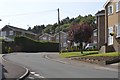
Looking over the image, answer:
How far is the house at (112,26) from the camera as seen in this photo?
134 feet

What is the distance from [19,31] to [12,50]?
39.7 metres

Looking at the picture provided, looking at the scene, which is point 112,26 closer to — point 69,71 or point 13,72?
point 69,71

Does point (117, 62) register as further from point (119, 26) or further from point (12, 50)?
point (12, 50)

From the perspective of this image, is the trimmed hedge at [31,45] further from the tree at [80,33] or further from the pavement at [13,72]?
the pavement at [13,72]

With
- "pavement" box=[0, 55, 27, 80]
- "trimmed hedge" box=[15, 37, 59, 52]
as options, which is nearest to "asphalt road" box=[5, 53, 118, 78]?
"pavement" box=[0, 55, 27, 80]

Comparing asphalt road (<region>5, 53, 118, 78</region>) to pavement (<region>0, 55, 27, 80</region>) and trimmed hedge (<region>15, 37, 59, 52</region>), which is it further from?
trimmed hedge (<region>15, 37, 59, 52</region>)

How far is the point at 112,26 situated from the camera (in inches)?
1673

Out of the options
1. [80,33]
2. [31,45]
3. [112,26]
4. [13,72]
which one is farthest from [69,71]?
[31,45]

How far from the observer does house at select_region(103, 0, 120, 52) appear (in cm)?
4080

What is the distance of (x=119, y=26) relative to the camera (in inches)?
1599


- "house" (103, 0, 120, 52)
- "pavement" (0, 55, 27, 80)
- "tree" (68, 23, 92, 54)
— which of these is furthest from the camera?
"tree" (68, 23, 92, 54)

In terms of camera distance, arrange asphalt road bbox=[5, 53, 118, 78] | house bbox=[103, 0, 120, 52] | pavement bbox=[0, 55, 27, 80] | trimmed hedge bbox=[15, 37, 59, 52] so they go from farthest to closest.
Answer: trimmed hedge bbox=[15, 37, 59, 52] < house bbox=[103, 0, 120, 52] < asphalt road bbox=[5, 53, 118, 78] < pavement bbox=[0, 55, 27, 80]

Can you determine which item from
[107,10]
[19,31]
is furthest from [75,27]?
[19,31]

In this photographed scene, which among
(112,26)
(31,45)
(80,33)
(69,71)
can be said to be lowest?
(69,71)
